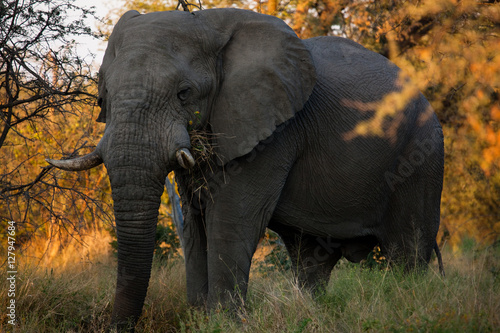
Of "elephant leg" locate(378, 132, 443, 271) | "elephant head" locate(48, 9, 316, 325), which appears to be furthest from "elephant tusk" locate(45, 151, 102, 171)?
"elephant leg" locate(378, 132, 443, 271)

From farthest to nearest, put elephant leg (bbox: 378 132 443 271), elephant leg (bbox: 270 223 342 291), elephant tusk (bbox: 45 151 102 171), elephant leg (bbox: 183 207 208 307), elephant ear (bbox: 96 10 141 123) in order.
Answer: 1. elephant leg (bbox: 270 223 342 291)
2. elephant leg (bbox: 378 132 443 271)
3. elephant leg (bbox: 183 207 208 307)
4. elephant ear (bbox: 96 10 141 123)
5. elephant tusk (bbox: 45 151 102 171)

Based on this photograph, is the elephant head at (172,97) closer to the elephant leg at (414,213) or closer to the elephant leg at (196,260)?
the elephant leg at (196,260)

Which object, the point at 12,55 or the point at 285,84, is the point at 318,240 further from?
the point at 12,55

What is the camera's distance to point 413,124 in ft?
18.0

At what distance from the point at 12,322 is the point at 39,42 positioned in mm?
2475

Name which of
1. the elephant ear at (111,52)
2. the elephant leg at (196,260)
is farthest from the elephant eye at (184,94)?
the elephant leg at (196,260)

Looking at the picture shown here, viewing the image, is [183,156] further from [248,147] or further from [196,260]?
[196,260]

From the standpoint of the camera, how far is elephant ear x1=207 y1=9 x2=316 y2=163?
449cm

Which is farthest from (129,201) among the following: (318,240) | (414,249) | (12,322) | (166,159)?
(414,249)

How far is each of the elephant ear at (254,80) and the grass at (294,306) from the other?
117cm

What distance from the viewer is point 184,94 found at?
13.9 feet

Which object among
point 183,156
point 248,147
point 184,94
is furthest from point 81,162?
point 248,147

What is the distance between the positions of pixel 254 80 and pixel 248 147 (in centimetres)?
51

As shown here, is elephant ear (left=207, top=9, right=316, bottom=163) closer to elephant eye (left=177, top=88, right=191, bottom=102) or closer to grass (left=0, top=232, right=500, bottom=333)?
elephant eye (left=177, top=88, right=191, bottom=102)
